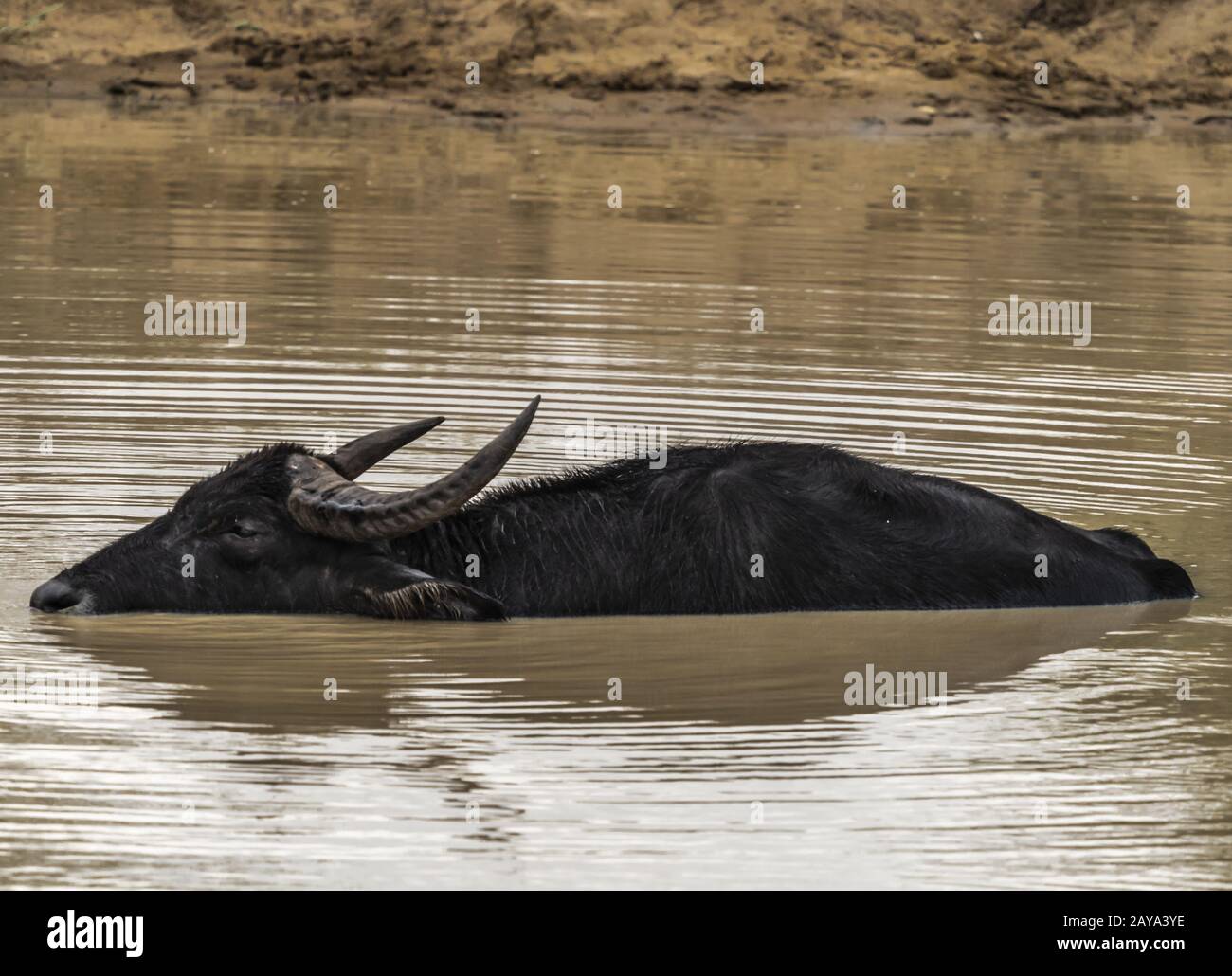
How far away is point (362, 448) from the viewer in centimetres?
923

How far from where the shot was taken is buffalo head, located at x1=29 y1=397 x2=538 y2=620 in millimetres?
9023

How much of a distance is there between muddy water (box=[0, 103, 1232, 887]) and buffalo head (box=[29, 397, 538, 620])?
0.14 metres

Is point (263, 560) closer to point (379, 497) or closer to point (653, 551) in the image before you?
point (379, 497)

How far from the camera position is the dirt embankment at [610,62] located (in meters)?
34.4

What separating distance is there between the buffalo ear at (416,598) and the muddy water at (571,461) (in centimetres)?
11

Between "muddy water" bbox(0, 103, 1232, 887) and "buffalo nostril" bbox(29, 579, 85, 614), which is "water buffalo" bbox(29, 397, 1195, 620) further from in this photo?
"muddy water" bbox(0, 103, 1232, 887)

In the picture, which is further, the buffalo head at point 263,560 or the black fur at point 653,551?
the black fur at point 653,551

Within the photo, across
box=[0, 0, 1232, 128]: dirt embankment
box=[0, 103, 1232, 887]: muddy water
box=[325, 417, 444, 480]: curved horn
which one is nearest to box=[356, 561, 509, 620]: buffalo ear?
box=[0, 103, 1232, 887]: muddy water

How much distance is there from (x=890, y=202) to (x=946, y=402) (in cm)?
1214

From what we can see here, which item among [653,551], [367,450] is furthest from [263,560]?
[653,551]

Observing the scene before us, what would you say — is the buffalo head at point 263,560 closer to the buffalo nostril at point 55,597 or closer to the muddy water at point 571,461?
the buffalo nostril at point 55,597

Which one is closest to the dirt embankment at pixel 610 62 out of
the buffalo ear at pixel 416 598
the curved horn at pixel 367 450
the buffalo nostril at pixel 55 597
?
the curved horn at pixel 367 450

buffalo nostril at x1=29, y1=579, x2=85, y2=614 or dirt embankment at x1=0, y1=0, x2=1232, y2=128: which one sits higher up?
dirt embankment at x1=0, y1=0, x2=1232, y2=128
